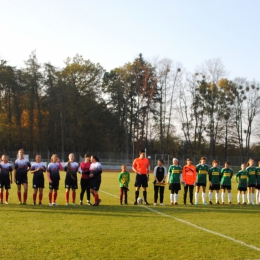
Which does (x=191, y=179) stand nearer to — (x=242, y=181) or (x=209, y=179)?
(x=209, y=179)

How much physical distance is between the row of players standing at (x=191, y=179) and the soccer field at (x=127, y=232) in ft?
4.77

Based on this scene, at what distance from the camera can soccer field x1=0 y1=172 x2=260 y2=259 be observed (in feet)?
24.9

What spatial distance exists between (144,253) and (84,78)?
63.0 meters

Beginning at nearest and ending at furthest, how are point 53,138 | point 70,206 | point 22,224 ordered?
1. point 22,224
2. point 70,206
3. point 53,138

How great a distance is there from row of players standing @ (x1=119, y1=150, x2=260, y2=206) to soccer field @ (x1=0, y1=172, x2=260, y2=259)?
1455 mm

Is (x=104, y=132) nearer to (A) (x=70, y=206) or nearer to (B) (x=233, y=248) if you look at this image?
(A) (x=70, y=206)

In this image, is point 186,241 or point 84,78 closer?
point 186,241

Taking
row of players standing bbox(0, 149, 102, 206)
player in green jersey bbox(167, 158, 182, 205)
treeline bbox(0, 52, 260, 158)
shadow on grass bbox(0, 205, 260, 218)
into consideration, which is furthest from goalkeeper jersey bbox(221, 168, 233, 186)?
treeline bbox(0, 52, 260, 158)

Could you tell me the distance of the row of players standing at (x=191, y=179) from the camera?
50.8 ft

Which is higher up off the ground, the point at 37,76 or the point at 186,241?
the point at 37,76

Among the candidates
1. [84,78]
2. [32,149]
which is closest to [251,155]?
[84,78]

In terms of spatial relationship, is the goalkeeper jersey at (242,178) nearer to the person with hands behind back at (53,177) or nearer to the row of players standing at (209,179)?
the row of players standing at (209,179)

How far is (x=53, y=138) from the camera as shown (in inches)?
2746

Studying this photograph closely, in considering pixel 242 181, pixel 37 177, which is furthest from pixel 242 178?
pixel 37 177
